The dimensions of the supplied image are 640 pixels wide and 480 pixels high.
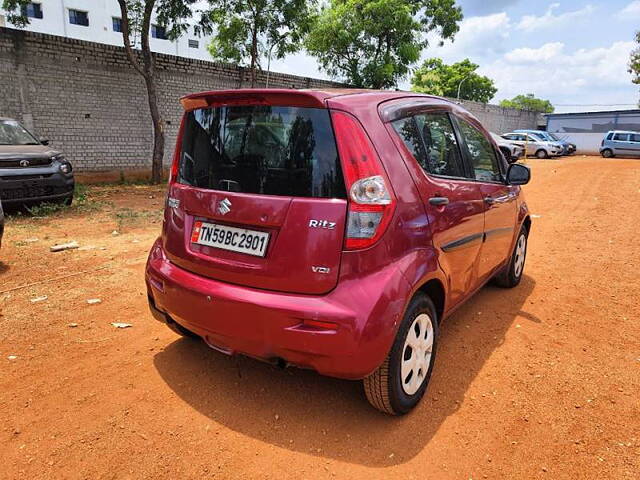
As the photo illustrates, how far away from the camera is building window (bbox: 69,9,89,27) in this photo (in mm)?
33031

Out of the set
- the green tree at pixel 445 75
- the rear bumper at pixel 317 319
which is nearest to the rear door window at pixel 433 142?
the rear bumper at pixel 317 319

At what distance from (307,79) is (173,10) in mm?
6095

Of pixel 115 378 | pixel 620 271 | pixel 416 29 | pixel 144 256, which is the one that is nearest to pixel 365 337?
pixel 115 378

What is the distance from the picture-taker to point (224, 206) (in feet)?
7.66

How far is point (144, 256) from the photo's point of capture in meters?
5.23

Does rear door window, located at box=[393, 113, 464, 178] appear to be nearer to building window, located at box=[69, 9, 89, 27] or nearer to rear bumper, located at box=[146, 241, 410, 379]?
rear bumper, located at box=[146, 241, 410, 379]

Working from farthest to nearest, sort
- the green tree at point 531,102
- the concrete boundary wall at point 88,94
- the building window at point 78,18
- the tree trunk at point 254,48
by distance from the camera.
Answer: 1. the green tree at point 531,102
2. the building window at point 78,18
3. the tree trunk at point 254,48
4. the concrete boundary wall at point 88,94

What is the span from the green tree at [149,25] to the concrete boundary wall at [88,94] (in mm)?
496

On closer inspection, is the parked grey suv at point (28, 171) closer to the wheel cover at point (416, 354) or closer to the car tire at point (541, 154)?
the wheel cover at point (416, 354)

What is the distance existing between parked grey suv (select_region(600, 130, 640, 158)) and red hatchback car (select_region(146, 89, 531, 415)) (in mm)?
28197

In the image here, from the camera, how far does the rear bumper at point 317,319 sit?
2.05m

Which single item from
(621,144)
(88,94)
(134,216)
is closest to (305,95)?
(134,216)

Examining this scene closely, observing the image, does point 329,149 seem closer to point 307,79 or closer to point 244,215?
point 244,215

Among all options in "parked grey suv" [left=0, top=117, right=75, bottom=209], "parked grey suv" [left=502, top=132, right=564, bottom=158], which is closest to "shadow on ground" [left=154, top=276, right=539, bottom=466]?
"parked grey suv" [left=0, top=117, right=75, bottom=209]
